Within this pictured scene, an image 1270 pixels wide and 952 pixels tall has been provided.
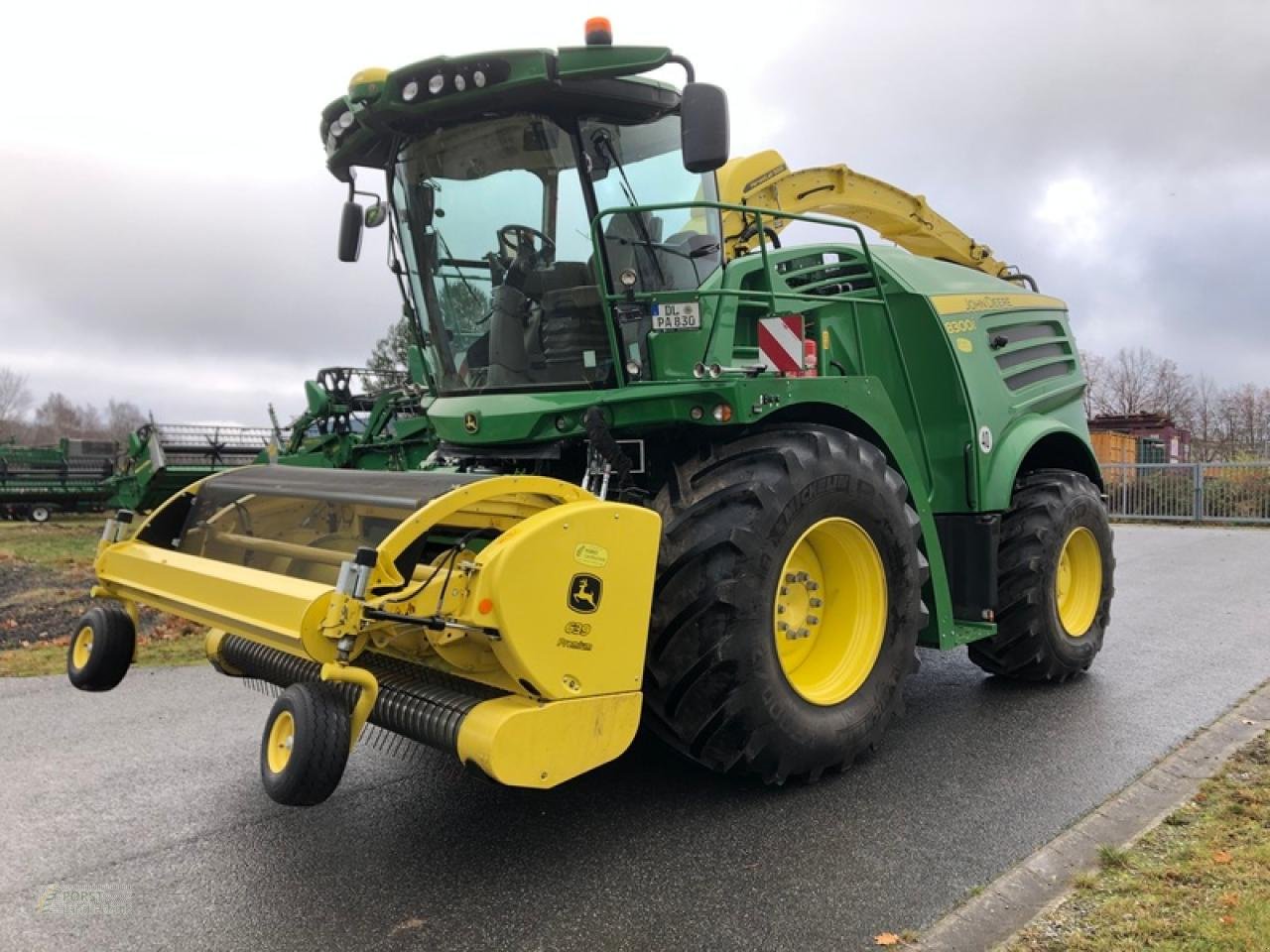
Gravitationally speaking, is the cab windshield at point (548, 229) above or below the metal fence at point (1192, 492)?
above

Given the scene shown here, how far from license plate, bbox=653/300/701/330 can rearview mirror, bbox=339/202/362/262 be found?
1.97m

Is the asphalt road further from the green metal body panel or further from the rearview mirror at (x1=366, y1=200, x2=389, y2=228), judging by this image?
the rearview mirror at (x1=366, y1=200, x2=389, y2=228)

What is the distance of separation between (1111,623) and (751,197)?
4283 millimetres

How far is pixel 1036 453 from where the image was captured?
5797 mm

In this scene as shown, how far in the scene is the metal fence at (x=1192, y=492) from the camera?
1791 centimetres

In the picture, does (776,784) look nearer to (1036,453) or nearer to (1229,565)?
(1036,453)

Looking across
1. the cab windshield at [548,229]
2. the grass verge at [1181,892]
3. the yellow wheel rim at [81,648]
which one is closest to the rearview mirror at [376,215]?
the cab windshield at [548,229]

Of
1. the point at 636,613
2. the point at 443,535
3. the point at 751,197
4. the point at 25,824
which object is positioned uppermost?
the point at 751,197

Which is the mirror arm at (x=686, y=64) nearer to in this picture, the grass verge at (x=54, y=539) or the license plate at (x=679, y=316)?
the license plate at (x=679, y=316)

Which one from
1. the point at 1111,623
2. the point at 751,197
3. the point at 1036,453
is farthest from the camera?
the point at 1111,623

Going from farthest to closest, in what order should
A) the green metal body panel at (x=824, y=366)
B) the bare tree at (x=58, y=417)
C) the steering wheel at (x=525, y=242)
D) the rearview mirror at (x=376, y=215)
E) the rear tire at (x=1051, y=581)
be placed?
the bare tree at (x=58, y=417)
the rear tire at (x=1051, y=581)
the rearview mirror at (x=376, y=215)
the steering wheel at (x=525, y=242)
the green metal body panel at (x=824, y=366)

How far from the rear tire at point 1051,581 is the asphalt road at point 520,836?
31 centimetres

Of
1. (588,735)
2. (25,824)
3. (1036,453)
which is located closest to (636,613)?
(588,735)

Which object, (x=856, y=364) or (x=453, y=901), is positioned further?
(x=856, y=364)
